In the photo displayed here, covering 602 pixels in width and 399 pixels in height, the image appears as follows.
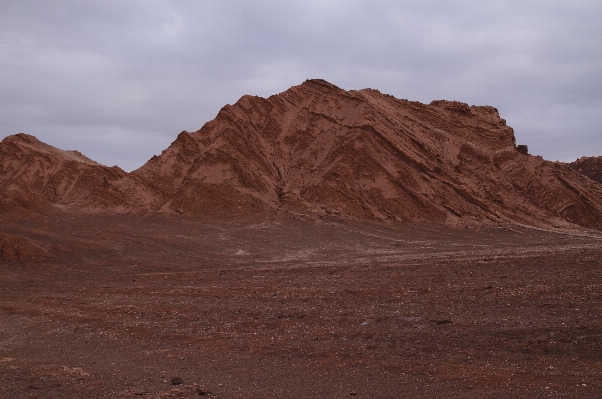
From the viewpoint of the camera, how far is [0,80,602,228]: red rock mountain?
4116 centimetres

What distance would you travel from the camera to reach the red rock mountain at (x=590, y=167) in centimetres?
7229

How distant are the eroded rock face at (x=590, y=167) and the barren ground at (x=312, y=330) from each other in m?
60.8

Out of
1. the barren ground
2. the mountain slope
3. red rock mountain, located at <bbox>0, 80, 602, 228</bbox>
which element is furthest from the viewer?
the mountain slope

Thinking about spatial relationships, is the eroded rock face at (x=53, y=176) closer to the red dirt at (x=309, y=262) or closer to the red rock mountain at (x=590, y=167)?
the red dirt at (x=309, y=262)

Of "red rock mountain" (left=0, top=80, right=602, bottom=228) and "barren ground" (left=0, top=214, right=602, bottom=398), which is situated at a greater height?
"red rock mountain" (left=0, top=80, right=602, bottom=228)

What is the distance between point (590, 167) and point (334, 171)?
4818 centimetres

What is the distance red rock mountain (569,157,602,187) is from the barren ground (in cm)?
6079

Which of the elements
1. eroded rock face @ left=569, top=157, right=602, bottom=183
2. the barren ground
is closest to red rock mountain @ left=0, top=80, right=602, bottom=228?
the barren ground

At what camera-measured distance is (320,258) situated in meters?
26.3

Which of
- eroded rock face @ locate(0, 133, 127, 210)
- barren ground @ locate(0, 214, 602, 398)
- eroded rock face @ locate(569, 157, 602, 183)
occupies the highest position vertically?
eroded rock face @ locate(569, 157, 602, 183)

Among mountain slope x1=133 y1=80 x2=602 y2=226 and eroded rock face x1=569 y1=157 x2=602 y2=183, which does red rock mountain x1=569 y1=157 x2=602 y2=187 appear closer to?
eroded rock face x1=569 y1=157 x2=602 y2=183

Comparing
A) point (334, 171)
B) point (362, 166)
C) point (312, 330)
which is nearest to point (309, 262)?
point (312, 330)

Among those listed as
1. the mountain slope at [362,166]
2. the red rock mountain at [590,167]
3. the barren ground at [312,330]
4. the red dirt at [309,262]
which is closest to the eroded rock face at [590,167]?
the red rock mountain at [590,167]

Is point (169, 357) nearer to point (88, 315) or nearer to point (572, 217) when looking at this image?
point (88, 315)
